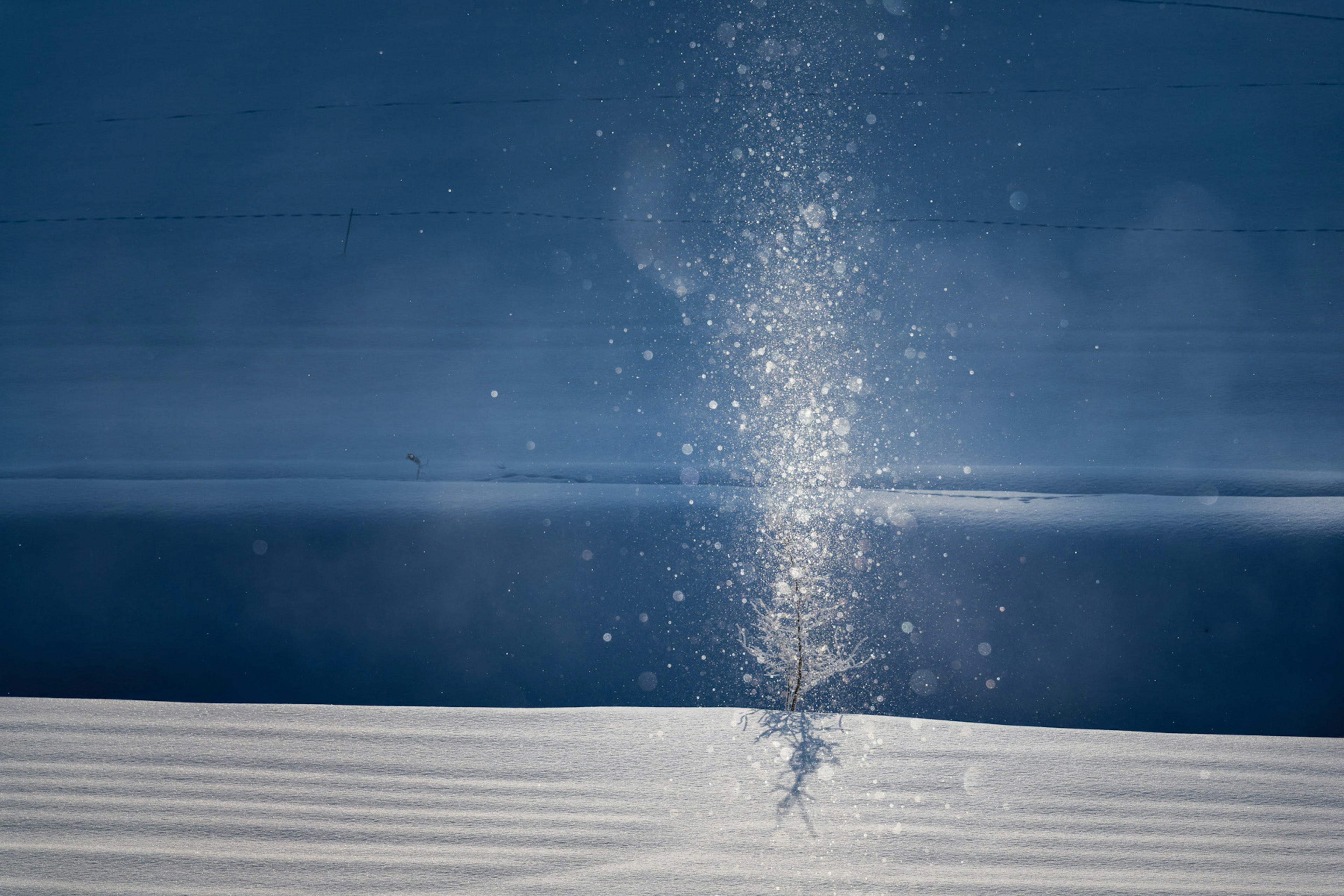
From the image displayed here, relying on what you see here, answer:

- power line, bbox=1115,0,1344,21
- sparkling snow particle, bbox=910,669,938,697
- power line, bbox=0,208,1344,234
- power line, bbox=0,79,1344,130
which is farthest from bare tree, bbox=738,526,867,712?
power line, bbox=1115,0,1344,21

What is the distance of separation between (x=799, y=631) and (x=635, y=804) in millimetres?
991

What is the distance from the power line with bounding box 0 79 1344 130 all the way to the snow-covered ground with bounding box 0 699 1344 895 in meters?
3.73

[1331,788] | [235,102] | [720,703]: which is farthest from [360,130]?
[1331,788]

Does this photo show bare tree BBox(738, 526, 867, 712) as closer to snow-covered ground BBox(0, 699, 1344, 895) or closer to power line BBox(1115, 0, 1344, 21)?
snow-covered ground BBox(0, 699, 1344, 895)

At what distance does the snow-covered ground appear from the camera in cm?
169

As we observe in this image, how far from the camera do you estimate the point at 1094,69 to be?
4.84 m

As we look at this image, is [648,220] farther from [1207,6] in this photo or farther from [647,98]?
[1207,6]

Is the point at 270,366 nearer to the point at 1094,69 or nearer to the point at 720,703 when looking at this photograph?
the point at 720,703

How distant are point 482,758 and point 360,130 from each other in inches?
164

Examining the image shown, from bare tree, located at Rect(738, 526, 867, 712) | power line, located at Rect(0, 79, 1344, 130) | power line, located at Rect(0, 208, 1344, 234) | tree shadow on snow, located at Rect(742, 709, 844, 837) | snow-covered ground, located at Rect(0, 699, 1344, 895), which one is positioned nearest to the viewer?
snow-covered ground, located at Rect(0, 699, 1344, 895)

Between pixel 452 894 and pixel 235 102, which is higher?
pixel 235 102

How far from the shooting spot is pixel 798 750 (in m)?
2.07

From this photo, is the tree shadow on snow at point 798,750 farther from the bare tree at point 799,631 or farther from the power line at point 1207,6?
the power line at point 1207,6

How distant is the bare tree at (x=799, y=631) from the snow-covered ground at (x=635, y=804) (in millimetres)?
392
